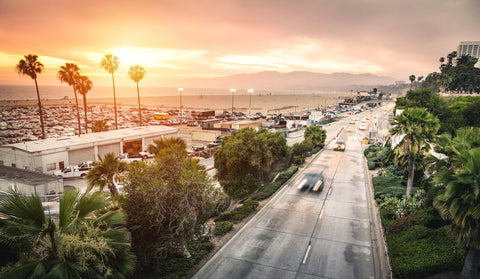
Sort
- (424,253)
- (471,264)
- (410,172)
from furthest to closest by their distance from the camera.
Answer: (410,172) → (424,253) → (471,264)

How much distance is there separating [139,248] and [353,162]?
35.3 m

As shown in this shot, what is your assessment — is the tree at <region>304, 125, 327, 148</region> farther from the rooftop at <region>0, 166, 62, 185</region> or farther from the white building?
the rooftop at <region>0, 166, 62, 185</region>

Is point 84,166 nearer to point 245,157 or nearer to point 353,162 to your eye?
point 245,157

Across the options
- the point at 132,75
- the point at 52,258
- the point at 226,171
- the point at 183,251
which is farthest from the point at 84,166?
the point at 132,75

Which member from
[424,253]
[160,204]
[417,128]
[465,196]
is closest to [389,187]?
[417,128]

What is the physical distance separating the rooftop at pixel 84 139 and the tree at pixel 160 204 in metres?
25.7

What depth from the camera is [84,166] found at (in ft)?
108

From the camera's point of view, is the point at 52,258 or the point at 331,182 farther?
the point at 331,182

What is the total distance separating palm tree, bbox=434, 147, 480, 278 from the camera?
9.08m

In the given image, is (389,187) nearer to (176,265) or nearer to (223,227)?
(223,227)

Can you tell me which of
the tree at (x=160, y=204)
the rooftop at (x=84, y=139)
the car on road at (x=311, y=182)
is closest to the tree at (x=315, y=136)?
the car on road at (x=311, y=182)

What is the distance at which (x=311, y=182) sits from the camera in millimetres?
28875

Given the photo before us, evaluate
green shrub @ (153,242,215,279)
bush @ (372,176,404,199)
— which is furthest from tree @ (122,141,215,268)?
bush @ (372,176,404,199)

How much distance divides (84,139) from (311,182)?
1230 inches
